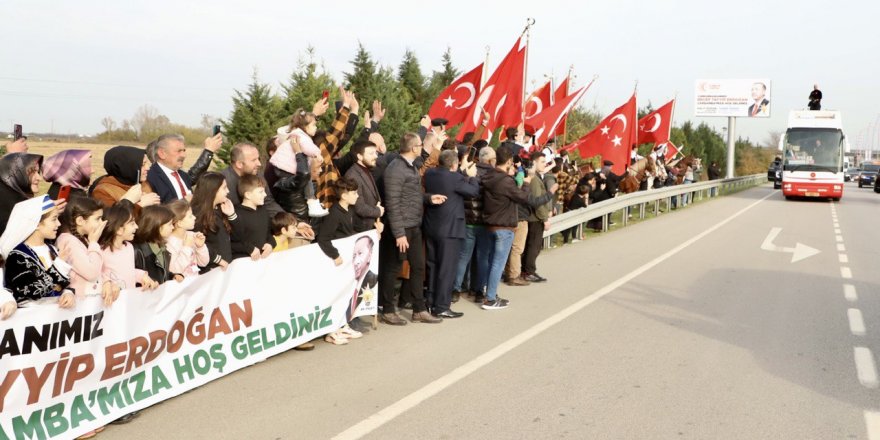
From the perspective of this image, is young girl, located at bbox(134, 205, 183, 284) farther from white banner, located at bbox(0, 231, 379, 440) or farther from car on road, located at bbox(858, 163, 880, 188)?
car on road, located at bbox(858, 163, 880, 188)

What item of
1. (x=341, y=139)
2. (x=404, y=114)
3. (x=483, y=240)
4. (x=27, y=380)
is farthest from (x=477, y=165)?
(x=404, y=114)

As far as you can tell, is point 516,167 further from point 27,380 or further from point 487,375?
point 27,380

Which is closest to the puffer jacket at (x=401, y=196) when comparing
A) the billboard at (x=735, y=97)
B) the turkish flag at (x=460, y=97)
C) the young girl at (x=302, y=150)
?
the young girl at (x=302, y=150)

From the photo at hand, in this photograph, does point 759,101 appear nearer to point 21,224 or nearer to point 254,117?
point 254,117

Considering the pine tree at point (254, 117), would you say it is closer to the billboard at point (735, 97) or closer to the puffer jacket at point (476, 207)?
the puffer jacket at point (476, 207)

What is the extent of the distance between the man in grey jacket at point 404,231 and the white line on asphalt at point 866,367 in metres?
3.95

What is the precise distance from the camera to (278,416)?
17.7 ft

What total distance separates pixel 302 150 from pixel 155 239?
2232 millimetres

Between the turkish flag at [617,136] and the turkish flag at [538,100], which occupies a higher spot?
the turkish flag at [538,100]

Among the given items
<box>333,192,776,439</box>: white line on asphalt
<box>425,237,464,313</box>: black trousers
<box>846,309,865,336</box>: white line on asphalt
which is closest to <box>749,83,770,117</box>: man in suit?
<box>333,192,776,439</box>: white line on asphalt

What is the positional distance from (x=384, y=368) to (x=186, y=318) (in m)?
1.65

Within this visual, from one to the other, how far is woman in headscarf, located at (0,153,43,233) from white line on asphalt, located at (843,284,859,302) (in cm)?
926

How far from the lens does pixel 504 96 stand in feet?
48.0

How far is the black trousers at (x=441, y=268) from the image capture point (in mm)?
8758
